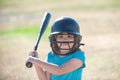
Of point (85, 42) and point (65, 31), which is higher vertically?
point (65, 31)

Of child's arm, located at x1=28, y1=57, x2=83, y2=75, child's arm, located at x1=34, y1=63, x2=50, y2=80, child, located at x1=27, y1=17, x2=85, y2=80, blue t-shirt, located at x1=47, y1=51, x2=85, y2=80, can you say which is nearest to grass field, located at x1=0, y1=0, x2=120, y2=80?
child's arm, located at x1=34, y1=63, x2=50, y2=80

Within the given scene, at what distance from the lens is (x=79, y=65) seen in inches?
242

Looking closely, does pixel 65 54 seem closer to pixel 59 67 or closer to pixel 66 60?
pixel 66 60

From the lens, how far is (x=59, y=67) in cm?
600

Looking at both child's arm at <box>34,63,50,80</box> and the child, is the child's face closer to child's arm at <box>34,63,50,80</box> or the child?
the child

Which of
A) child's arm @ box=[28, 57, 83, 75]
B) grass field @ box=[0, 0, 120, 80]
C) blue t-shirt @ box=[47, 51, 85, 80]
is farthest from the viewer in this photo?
grass field @ box=[0, 0, 120, 80]

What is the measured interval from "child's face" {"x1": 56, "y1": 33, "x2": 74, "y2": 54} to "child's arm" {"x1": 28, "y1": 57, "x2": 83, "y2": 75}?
0.17 meters

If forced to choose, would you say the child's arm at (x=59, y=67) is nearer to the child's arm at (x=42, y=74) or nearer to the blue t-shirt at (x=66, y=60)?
the blue t-shirt at (x=66, y=60)

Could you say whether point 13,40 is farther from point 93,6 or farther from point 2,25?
point 93,6

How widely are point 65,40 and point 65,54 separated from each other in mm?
233

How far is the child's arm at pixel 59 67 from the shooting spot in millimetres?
5926

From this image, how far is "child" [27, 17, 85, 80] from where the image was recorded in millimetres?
5996

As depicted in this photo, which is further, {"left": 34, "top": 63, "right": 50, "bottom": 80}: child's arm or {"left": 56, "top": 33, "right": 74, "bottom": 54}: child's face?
{"left": 34, "top": 63, "right": 50, "bottom": 80}: child's arm

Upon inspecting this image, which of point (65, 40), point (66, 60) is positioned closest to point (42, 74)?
point (66, 60)
